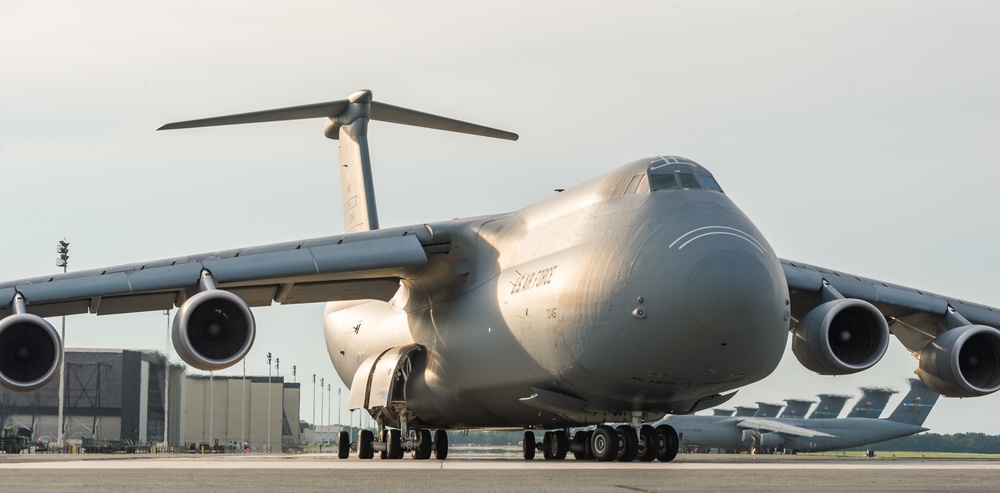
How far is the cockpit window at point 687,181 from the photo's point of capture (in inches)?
597

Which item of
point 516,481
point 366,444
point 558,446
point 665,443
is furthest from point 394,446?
point 516,481

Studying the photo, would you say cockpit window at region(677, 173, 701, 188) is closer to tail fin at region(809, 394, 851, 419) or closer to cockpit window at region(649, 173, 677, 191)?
cockpit window at region(649, 173, 677, 191)

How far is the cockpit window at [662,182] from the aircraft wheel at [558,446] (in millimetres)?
5286

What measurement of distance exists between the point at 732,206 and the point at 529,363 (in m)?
3.29

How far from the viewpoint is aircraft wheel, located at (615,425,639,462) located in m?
15.2

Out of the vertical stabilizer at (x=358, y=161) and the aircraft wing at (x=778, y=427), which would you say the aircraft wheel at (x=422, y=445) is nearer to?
the vertical stabilizer at (x=358, y=161)

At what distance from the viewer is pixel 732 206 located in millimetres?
14836

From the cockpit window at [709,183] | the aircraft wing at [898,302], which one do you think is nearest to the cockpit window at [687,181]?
the cockpit window at [709,183]

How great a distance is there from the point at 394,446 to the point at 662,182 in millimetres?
7038

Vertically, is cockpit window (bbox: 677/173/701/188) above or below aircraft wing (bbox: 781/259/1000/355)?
above

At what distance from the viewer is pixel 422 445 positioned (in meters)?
20.0

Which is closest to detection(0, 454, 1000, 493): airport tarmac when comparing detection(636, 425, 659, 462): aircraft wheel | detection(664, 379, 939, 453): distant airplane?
detection(636, 425, 659, 462): aircraft wheel

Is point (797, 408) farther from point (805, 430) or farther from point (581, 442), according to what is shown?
point (581, 442)

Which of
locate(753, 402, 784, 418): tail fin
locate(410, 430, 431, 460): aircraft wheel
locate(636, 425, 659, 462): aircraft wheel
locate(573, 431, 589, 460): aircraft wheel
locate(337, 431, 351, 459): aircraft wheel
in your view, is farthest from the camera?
locate(753, 402, 784, 418): tail fin
